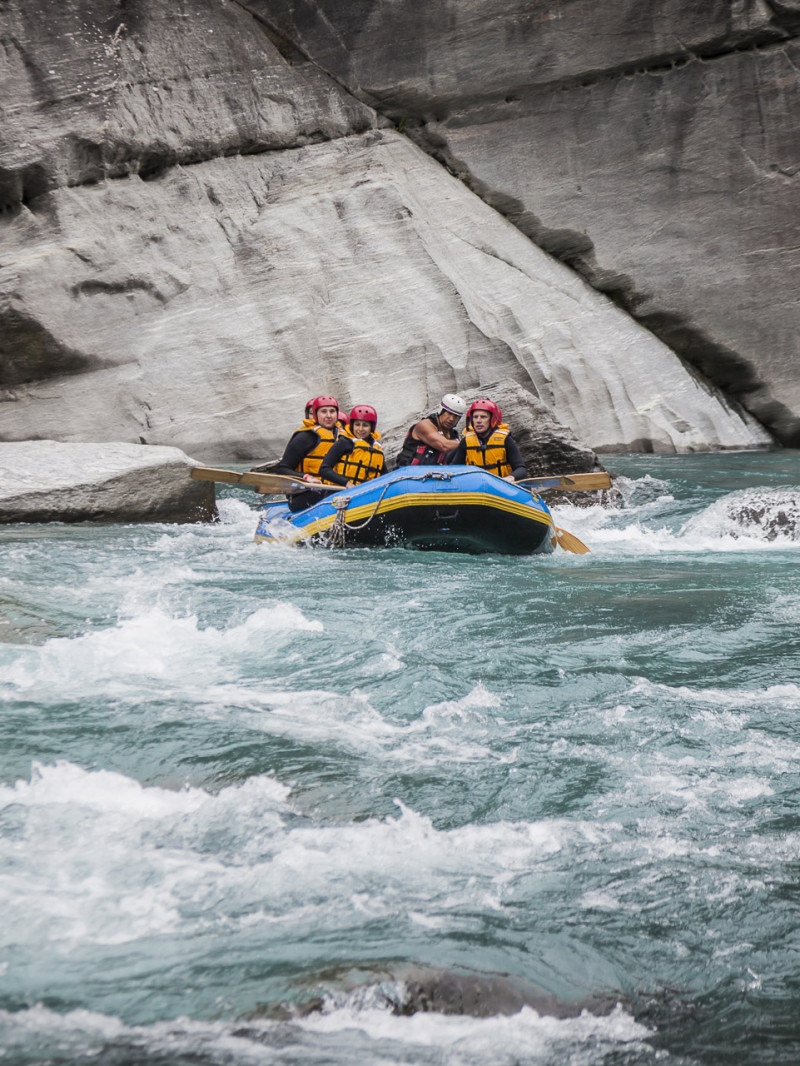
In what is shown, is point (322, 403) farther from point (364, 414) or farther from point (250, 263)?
point (250, 263)

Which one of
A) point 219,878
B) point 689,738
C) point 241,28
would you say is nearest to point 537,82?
point 241,28

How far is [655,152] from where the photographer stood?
51.9 feet

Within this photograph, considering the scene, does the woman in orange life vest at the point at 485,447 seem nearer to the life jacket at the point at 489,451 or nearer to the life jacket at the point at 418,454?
the life jacket at the point at 489,451

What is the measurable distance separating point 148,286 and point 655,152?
8.08m

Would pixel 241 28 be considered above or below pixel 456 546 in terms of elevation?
above

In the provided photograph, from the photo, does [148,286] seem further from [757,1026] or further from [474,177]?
[757,1026]

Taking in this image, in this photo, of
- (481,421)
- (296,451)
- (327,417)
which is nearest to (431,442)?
(481,421)

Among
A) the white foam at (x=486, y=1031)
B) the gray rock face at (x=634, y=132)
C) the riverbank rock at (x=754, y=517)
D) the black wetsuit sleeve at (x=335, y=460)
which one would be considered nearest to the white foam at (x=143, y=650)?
the white foam at (x=486, y=1031)

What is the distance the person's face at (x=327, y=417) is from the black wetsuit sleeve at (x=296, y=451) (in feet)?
0.53

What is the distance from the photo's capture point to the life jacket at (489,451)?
812 cm

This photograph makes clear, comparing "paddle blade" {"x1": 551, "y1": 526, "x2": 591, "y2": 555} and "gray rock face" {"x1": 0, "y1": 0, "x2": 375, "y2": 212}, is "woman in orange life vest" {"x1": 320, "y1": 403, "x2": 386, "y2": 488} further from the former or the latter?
"gray rock face" {"x1": 0, "y1": 0, "x2": 375, "y2": 212}

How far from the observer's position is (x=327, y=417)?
8.42 metres

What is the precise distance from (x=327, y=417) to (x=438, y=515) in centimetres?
181

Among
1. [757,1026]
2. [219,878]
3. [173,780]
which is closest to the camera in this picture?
[757,1026]
